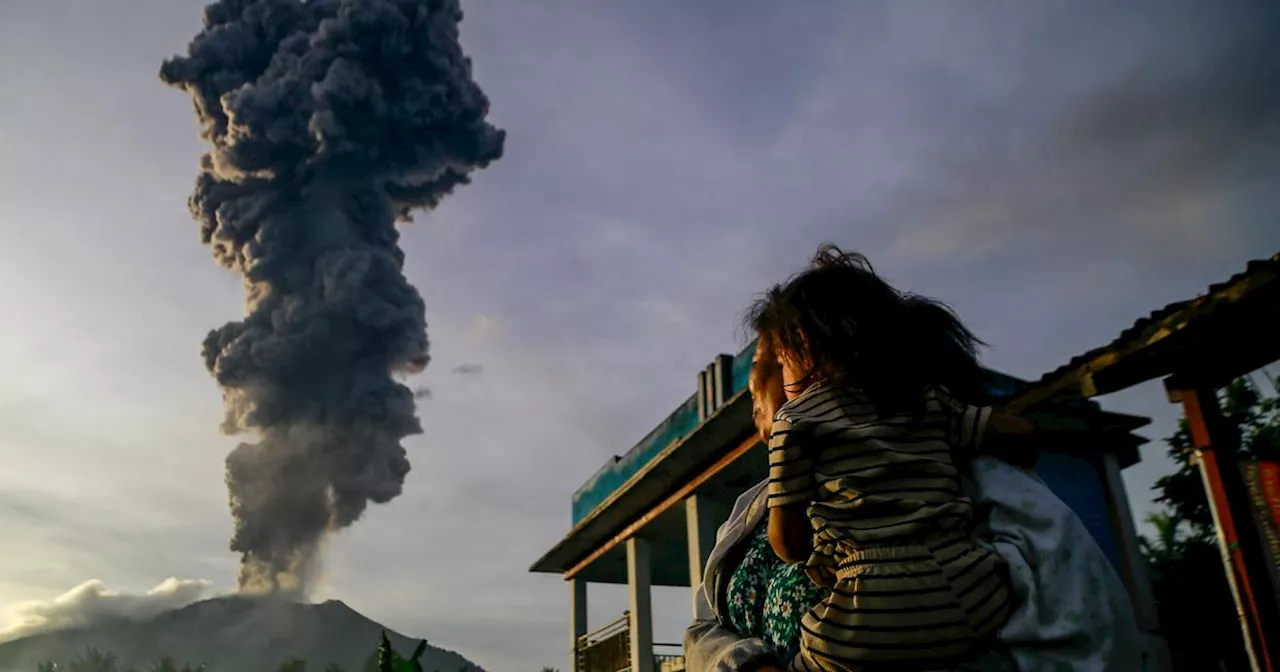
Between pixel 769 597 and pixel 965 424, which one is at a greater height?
pixel 965 424

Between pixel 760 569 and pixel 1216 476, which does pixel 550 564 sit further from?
pixel 760 569

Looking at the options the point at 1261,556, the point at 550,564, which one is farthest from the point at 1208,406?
the point at 550,564

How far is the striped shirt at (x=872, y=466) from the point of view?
1.30 metres

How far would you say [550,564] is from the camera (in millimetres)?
15461

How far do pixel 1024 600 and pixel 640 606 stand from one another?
36.9ft

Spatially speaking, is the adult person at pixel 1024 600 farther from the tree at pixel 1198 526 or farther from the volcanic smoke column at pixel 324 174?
the volcanic smoke column at pixel 324 174

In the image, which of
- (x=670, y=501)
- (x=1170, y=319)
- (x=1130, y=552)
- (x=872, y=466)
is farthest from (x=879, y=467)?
(x=670, y=501)

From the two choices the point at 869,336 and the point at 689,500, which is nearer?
the point at 869,336

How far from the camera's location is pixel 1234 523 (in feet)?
17.0

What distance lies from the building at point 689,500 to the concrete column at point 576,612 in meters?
0.02

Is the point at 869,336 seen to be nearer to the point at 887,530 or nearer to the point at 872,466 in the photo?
the point at 872,466

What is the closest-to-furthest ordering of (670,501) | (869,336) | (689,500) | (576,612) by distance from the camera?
(869,336) → (689,500) → (670,501) → (576,612)

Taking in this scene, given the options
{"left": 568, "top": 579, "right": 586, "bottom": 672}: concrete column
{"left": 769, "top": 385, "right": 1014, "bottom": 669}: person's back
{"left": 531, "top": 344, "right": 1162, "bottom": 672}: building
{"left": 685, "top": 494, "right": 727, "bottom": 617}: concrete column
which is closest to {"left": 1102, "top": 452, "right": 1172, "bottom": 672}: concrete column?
{"left": 531, "top": 344, "right": 1162, "bottom": 672}: building

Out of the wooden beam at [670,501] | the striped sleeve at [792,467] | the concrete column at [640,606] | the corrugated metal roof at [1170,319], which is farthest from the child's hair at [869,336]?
the concrete column at [640,606]
